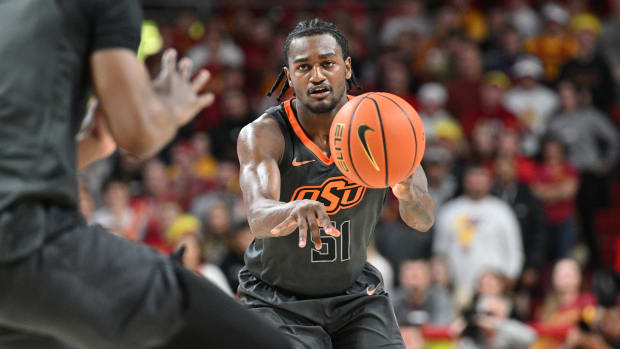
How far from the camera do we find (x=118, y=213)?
32.4ft

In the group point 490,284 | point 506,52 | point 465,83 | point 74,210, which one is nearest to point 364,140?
point 74,210

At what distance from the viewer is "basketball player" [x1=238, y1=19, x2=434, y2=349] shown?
13.6 ft

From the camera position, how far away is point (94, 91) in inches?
111

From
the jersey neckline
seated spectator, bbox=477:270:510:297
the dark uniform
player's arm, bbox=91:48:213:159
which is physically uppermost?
player's arm, bbox=91:48:213:159

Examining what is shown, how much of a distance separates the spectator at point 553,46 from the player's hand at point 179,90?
10.3m

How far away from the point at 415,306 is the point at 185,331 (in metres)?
6.11

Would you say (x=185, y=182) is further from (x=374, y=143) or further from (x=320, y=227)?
(x=374, y=143)

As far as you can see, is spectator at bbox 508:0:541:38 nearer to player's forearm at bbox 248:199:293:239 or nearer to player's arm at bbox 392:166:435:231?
player's arm at bbox 392:166:435:231

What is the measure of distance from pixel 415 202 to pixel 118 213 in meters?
6.26

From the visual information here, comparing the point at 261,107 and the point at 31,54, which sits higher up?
the point at 31,54

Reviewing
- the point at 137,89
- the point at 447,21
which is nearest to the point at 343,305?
the point at 137,89

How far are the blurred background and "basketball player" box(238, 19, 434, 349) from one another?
11.4 ft

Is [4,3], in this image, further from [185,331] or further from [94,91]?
[185,331]

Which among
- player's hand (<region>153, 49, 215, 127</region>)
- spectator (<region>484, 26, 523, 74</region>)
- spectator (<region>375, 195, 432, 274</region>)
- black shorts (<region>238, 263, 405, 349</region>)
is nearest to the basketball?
black shorts (<region>238, 263, 405, 349</region>)
